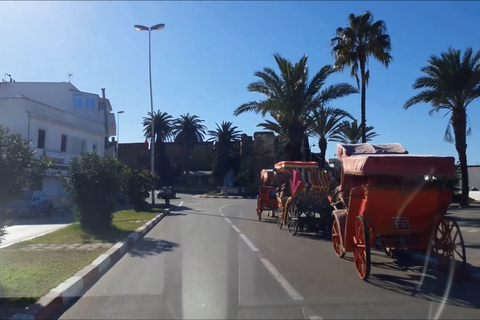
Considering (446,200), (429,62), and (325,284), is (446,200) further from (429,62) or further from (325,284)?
(429,62)

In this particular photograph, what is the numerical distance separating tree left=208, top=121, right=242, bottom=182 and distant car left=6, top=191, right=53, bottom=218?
48.1 meters

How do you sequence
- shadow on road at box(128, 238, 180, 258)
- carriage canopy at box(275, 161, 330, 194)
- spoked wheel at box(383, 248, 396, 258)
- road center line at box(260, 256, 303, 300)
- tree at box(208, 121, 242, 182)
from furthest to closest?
tree at box(208, 121, 242, 182)
carriage canopy at box(275, 161, 330, 194)
shadow on road at box(128, 238, 180, 258)
spoked wheel at box(383, 248, 396, 258)
road center line at box(260, 256, 303, 300)

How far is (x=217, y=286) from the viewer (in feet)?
31.1

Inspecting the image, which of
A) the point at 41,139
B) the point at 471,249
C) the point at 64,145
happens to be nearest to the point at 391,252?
the point at 471,249

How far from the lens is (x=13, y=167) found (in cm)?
963

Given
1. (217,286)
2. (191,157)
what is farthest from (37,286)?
(191,157)

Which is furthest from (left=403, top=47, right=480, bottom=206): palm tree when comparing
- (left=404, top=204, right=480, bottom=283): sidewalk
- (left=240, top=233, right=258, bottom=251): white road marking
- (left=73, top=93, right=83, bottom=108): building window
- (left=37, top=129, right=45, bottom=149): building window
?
(left=73, top=93, right=83, bottom=108): building window

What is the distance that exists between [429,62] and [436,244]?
2120 centimetres

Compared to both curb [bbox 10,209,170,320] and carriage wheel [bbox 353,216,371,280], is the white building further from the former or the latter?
carriage wheel [bbox 353,216,371,280]

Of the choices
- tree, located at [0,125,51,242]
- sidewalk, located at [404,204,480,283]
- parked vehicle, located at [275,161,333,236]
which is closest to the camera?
tree, located at [0,125,51,242]

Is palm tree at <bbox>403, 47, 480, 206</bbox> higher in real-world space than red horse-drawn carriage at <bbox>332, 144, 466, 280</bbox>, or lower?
higher

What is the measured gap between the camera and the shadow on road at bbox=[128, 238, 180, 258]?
1383 centimetres

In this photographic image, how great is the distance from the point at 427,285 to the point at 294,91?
77.8 feet

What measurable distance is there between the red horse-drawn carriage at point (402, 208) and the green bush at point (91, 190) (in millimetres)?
9670
